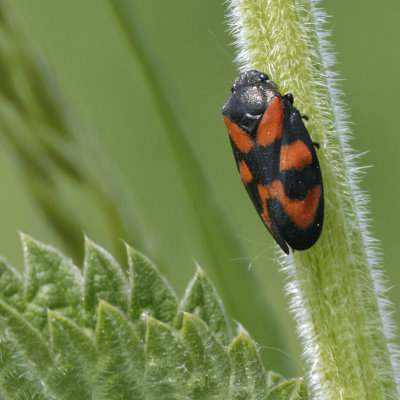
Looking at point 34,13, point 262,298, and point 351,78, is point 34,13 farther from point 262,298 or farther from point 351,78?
point 262,298

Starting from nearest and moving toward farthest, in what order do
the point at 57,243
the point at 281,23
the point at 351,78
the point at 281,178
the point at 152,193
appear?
the point at 281,23 → the point at 281,178 → the point at 57,243 → the point at 152,193 → the point at 351,78

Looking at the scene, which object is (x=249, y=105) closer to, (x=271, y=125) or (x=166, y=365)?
(x=271, y=125)

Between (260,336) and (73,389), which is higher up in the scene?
(73,389)

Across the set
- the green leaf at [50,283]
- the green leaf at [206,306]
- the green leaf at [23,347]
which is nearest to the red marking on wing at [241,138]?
the green leaf at [206,306]

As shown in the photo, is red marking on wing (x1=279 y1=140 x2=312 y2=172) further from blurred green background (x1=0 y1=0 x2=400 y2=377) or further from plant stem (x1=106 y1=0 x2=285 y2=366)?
blurred green background (x1=0 y1=0 x2=400 y2=377)

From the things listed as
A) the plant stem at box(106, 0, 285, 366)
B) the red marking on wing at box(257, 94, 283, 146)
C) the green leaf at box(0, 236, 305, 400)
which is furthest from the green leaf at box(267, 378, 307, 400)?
the red marking on wing at box(257, 94, 283, 146)

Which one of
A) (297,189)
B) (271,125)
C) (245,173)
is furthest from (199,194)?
(297,189)

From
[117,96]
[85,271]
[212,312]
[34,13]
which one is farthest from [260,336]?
[34,13]
